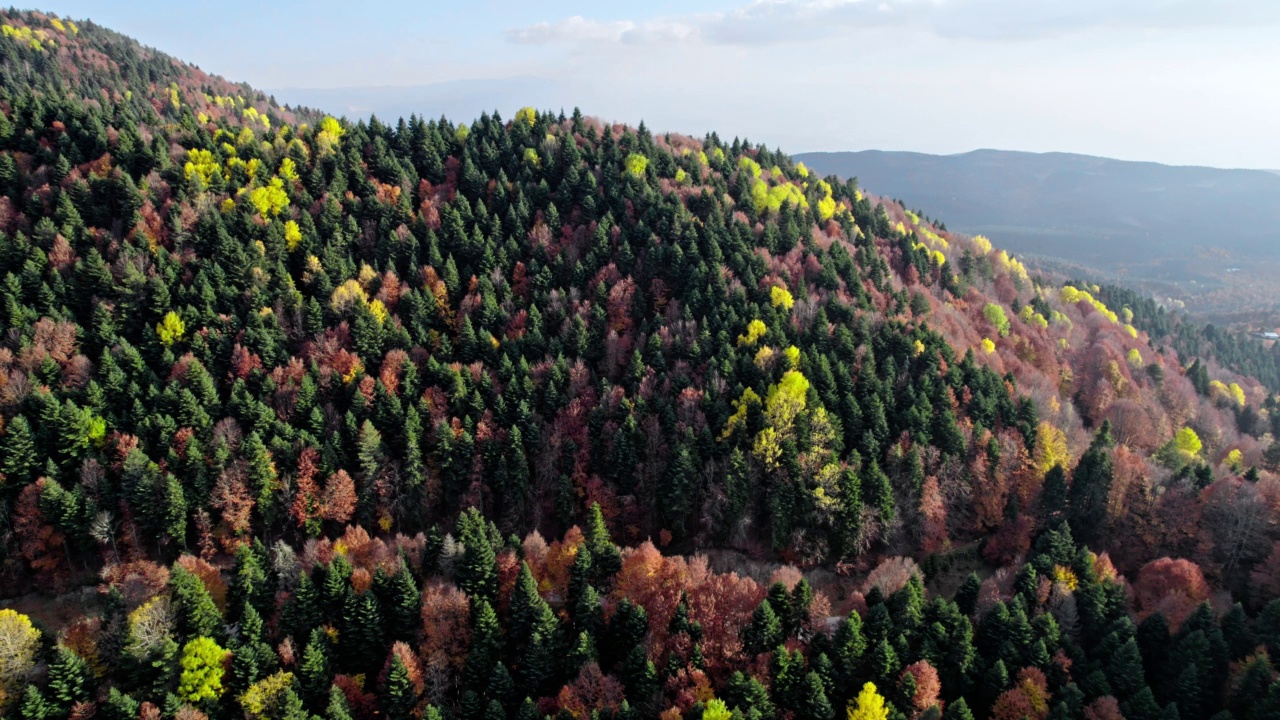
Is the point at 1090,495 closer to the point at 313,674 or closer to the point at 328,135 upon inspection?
the point at 313,674

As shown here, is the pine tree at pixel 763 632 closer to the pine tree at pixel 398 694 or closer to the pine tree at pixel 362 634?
the pine tree at pixel 398 694

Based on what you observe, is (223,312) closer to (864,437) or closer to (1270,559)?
(864,437)

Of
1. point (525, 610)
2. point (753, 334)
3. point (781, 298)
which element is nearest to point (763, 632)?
point (525, 610)

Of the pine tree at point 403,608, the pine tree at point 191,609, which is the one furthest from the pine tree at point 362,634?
the pine tree at point 191,609

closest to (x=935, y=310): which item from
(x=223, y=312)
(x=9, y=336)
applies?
(x=223, y=312)

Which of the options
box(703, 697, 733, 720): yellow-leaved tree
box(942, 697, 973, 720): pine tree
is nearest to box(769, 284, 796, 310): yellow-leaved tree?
box(942, 697, 973, 720): pine tree
